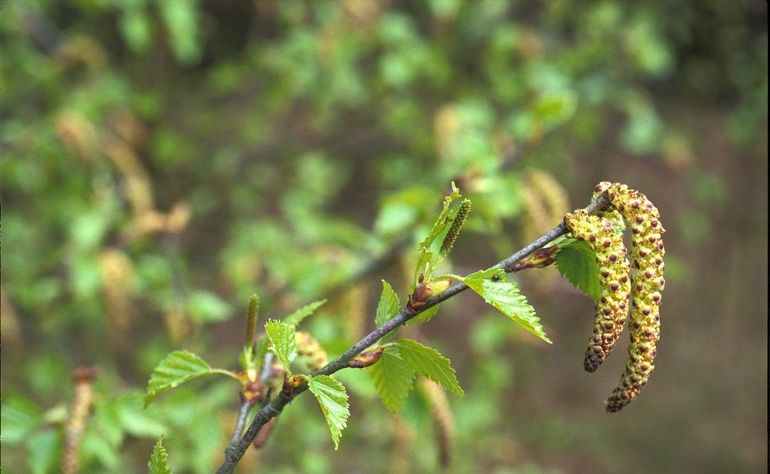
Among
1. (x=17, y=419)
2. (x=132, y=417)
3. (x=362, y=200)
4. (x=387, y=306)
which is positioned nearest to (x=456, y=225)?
(x=387, y=306)

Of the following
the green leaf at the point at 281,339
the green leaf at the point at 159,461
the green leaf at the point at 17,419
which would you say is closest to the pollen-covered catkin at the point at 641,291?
the green leaf at the point at 281,339

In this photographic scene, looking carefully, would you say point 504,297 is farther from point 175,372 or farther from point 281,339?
point 175,372

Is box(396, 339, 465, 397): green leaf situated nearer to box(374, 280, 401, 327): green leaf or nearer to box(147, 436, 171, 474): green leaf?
box(374, 280, 401, 327): green leaf

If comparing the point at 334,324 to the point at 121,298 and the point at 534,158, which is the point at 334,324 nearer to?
the point at 121,298

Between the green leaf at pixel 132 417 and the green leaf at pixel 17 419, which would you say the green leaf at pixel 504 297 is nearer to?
the green leaf at pixel 132 417

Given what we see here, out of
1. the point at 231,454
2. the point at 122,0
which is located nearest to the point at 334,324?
the point at 231,454
